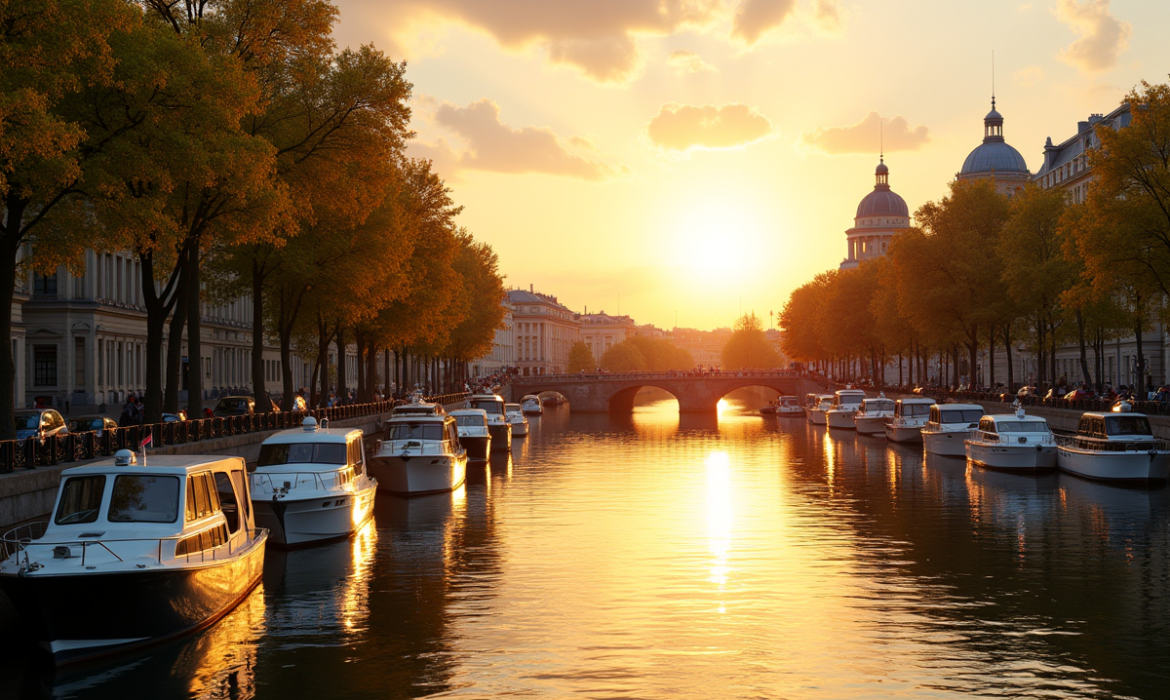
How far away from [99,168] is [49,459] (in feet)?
25.8

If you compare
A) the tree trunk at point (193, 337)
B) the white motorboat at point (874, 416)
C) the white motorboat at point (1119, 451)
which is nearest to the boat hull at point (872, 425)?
the white motorboat at point (874, 416)

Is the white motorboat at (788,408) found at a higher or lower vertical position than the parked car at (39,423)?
lower

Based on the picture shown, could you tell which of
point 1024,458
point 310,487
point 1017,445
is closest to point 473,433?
point 1017,445

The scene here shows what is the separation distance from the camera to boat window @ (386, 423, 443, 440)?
4597cm

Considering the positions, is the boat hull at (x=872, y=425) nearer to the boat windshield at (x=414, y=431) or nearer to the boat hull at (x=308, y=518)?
the boat windshield at (x=414, y=431)

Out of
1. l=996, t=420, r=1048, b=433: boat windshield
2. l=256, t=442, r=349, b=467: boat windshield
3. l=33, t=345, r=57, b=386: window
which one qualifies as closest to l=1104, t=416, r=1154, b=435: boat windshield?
l=996, t=420, r=1048, b=433: boat windshield

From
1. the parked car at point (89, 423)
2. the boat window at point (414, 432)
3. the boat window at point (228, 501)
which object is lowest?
the boat window at point (228, 501)

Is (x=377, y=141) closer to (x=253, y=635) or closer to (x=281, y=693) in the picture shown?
(x=253, y=635)

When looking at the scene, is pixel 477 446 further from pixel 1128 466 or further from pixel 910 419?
pixel 910 419

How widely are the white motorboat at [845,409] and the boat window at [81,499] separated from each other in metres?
77.9

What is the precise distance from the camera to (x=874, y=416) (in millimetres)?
85438

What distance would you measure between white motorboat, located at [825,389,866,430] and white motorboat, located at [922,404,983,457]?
27531 mm

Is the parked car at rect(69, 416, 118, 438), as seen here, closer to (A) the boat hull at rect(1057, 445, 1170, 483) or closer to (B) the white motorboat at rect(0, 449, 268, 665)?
(B) the white motorboat at rect(0, 449, 268, 665)

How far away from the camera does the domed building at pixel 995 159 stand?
187m
